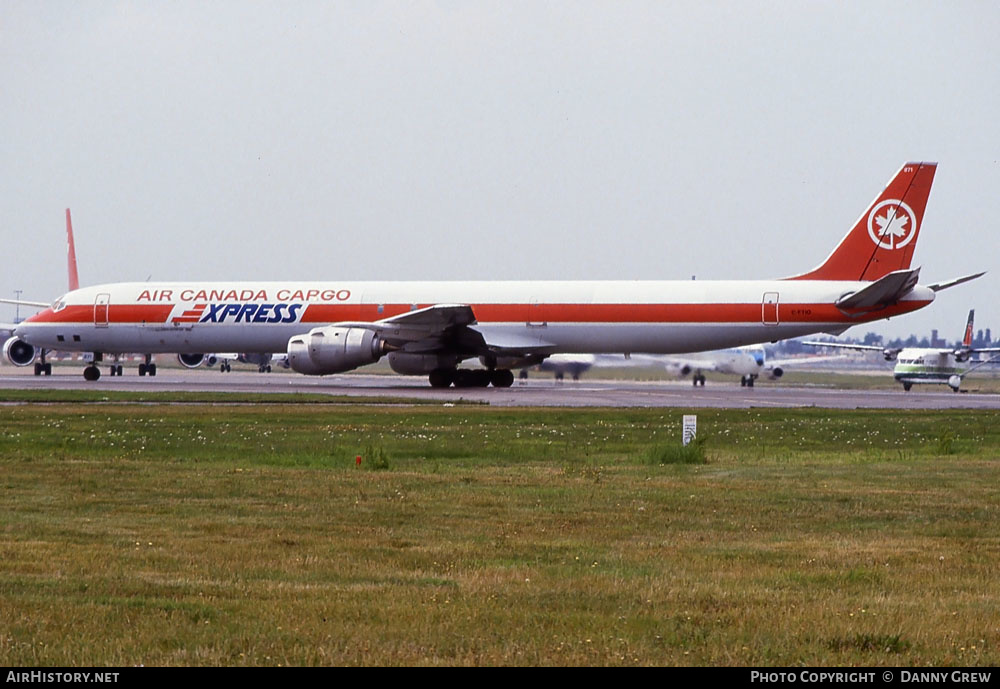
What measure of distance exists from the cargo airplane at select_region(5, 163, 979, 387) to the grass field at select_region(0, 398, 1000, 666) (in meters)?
22.9

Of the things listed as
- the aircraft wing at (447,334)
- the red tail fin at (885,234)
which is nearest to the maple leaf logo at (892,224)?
the red tail fin at (885,234)

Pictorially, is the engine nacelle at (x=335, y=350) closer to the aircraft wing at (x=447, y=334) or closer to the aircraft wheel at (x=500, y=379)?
the aircraft wing at (x=447, y=334)

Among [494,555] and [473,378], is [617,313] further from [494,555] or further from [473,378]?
[494,555]

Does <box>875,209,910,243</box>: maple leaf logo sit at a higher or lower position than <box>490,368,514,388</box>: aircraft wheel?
higher

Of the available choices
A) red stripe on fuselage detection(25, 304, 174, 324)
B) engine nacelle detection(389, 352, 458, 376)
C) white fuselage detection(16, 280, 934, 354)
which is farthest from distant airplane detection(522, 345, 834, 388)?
red stripe on fuselage detection(25, 304, 174, 324)

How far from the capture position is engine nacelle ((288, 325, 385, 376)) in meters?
43.2

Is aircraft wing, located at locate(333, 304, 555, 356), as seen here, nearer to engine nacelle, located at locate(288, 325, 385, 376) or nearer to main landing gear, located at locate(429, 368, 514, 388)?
engine nacelle, located at locate(288, 325, 385, 376)

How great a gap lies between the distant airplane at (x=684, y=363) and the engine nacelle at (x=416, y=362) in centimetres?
696

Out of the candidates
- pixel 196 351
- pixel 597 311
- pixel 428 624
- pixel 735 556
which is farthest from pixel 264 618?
pixel 196 351

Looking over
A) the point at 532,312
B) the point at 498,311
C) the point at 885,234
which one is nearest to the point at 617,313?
the point at 532,312

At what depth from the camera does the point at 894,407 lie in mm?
36406

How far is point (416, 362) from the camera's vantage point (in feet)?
152

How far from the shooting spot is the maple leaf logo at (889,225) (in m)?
45.6

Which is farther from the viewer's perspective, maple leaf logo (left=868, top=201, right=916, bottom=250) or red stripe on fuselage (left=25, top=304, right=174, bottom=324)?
red stripe on fuselage (left=25, top=304, right=174, bottom=324)
